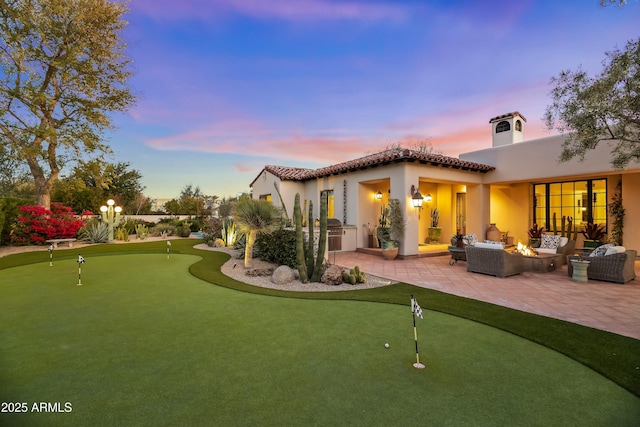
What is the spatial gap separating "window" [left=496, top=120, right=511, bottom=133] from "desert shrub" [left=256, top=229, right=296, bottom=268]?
11398 mm

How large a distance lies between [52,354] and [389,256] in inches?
383

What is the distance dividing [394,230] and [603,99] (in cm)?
691

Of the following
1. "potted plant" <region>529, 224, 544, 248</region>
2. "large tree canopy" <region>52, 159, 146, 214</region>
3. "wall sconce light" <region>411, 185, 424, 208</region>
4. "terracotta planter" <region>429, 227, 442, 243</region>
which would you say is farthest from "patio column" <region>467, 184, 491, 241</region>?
"large tree canopy" <region>52, 159, 146, 214</region>

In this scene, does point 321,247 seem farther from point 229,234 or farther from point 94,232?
point 94,232

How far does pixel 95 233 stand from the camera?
1611cm

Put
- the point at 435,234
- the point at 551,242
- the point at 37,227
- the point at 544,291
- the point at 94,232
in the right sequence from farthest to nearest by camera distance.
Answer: the point at 94,232, the point at 435,234, the point at 37,227, the point at 551,242, the point at 544,291

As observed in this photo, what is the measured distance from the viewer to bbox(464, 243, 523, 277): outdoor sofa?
810 cm

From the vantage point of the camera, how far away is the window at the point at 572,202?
40.0ft

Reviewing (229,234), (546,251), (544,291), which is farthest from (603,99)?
(229,234)

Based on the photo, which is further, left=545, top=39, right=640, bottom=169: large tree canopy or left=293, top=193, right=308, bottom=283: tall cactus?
left=293, top=193, right=308, bottom=283: tall cactus

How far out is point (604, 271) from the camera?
7.62 metres

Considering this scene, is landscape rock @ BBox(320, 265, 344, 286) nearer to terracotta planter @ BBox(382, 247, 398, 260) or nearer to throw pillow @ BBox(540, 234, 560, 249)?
terracotta planter @ BBox(382, 247, 398, 260)

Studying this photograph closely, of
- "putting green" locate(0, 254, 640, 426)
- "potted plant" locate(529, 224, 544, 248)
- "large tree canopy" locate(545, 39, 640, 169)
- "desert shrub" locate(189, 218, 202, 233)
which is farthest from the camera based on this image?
"desert shrub" locate(189, 218, 202, 233)

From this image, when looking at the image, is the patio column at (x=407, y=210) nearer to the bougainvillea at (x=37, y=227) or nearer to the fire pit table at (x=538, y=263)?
the fire pit table at (x=538, y=263)
